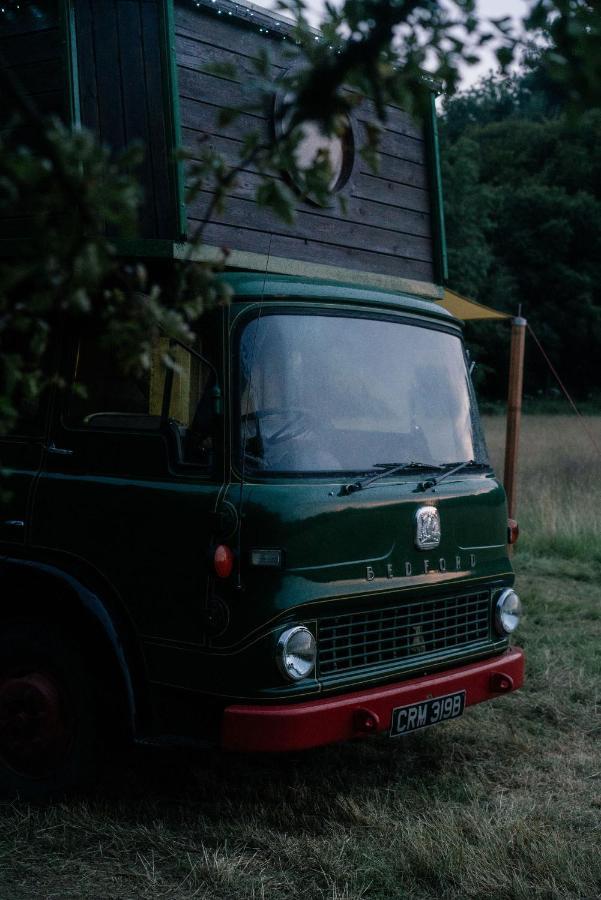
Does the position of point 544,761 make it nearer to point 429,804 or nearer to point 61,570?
point 429,804

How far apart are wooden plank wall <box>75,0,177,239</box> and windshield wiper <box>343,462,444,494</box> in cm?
154

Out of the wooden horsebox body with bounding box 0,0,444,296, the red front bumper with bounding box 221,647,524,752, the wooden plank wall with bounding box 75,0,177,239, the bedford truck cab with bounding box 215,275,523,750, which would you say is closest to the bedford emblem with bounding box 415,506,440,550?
the bedford truck cab with bounding box 215,275,523,750

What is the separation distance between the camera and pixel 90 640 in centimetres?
421

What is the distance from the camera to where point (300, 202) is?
4844mm

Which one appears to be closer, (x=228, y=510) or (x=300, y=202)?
(x=228, y=510)

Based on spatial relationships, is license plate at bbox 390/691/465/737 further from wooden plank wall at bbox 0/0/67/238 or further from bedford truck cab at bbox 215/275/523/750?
wooden plank wall at bbox 0/0/67/238

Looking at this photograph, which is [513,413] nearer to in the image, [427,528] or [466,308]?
[466,308]

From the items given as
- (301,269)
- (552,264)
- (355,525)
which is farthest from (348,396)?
(552,264)

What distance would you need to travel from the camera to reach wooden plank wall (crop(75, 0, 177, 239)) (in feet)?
15.6

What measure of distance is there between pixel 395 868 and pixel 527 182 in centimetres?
4530

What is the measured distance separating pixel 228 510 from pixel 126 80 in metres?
2.16

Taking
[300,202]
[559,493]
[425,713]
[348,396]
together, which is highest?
[300,202]

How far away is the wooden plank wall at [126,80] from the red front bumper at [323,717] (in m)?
2.23

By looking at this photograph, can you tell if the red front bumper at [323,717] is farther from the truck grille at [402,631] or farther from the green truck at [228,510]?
the truck grille at [402,631]
